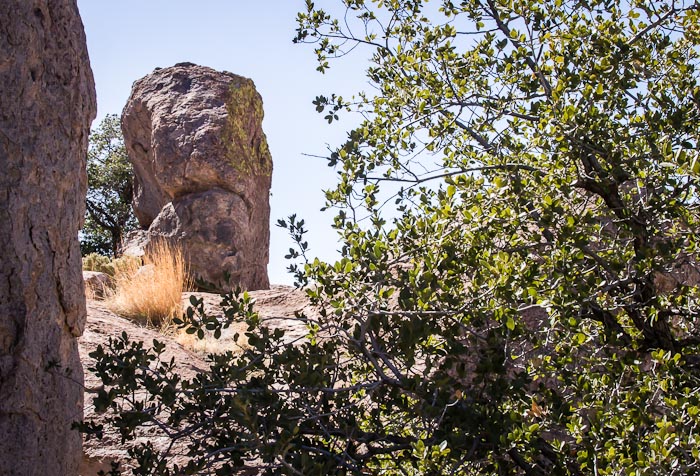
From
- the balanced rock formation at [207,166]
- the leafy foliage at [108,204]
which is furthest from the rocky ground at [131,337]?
the leafy foliage at [108,204]

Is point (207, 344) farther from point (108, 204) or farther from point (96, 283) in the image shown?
point (108, 204)

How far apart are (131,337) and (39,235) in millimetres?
2710

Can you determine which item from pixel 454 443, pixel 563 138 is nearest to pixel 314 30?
pixel 563 138

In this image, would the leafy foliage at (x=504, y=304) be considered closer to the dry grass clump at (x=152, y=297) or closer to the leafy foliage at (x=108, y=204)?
the dry grass clump at (x=152, y=297)

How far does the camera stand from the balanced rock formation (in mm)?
10828

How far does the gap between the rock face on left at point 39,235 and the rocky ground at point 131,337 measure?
0.24m

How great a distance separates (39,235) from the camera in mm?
3725

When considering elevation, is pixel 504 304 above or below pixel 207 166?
below

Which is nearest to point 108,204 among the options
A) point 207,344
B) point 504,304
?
point 207,344

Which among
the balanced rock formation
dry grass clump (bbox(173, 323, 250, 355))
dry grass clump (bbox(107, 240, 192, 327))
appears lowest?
dry grass clump (bbox(173, 323, 250, 355))

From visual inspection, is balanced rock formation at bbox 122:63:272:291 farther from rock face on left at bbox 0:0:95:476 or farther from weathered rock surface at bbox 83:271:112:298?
rock face on left at bbox 0:0:95:476

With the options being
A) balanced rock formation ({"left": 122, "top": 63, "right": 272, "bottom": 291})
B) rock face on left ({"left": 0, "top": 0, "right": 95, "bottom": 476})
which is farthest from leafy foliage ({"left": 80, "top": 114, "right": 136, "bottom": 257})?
rock face on left ({"left": 0, "top": 0, "right": 95, "bottom": 476})

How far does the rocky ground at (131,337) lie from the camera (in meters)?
4.76

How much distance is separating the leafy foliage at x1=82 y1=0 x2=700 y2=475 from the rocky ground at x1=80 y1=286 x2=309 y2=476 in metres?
0.34
